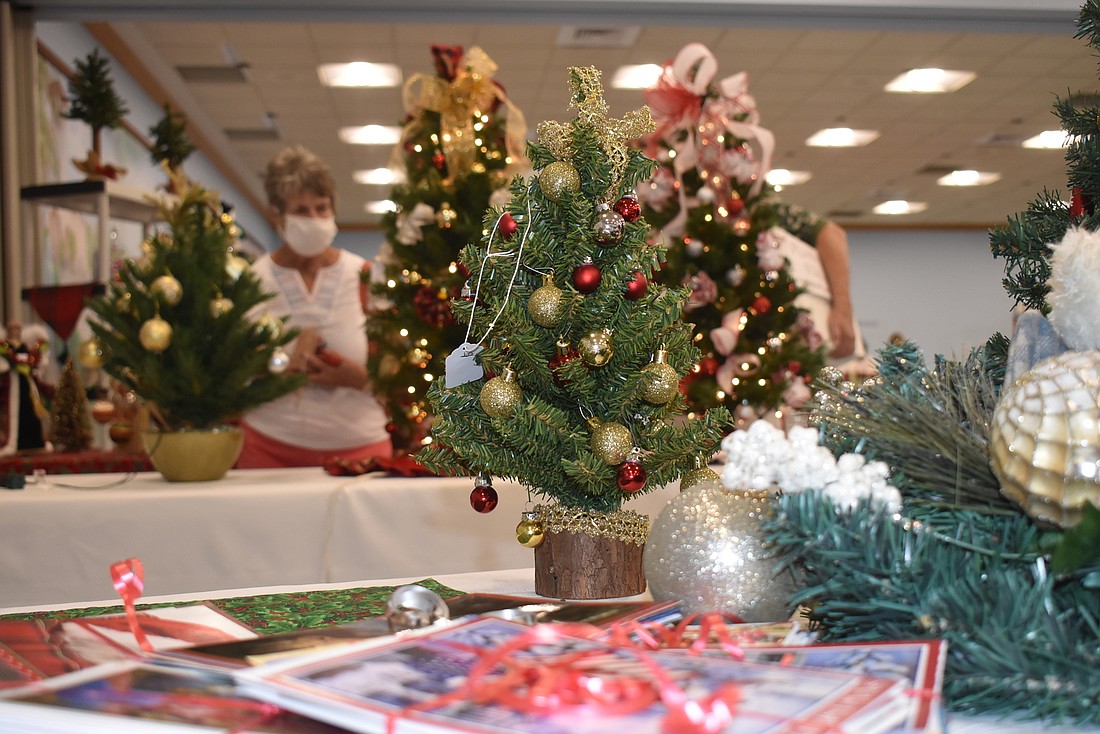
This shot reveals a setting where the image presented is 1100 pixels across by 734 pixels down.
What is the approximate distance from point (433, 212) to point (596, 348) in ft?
5.10

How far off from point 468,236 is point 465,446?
147 cm

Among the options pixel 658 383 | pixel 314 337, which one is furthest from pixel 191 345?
pixel 658 383

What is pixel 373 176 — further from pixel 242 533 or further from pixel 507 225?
pixel 507 225

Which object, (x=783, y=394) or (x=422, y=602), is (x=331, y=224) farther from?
(x=422, y=602)

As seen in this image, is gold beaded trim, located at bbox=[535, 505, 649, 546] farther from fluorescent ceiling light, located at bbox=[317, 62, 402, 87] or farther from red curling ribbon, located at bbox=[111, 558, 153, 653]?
fluorescent ceiling light, located at bbox=[317, 62, 402, 87]

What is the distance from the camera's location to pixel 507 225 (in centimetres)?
87

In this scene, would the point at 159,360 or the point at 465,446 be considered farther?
the point at 159,360

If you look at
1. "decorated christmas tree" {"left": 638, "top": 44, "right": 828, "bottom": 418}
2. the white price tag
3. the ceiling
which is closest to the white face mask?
"decorated christmas tree" {"left": 638, "top": 44, "right": 828, "bottom": 418}

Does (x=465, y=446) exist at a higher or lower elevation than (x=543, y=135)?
lower

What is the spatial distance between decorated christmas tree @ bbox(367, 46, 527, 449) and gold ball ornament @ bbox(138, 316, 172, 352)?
0.68 m

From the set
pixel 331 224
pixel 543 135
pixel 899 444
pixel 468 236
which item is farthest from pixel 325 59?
pixel 899 444

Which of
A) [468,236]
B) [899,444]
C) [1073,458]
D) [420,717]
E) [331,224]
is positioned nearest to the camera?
[420,717]

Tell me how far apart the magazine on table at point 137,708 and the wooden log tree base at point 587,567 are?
414 mm

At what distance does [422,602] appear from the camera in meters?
0.64
